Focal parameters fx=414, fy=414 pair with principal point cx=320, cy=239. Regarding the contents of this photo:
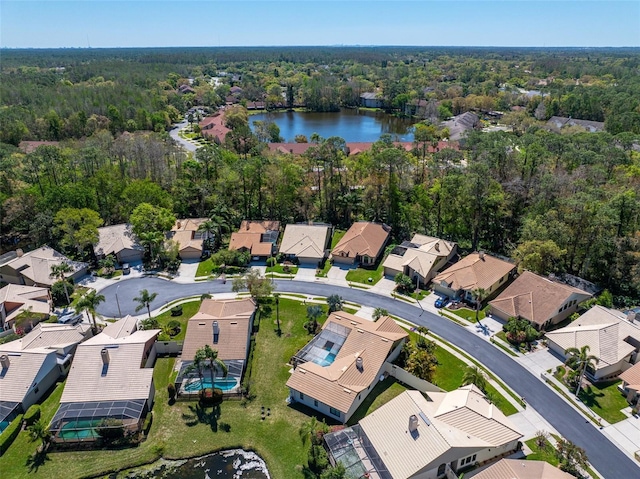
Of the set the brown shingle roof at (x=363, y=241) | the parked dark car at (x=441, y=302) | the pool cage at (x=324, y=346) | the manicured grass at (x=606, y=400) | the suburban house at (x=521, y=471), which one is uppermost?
the suburban house at (x=521, y=471)

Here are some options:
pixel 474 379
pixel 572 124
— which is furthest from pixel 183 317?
pixel 572 124

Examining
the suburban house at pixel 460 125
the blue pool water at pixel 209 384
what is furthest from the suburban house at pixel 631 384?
the suburban house at pixel 460 125

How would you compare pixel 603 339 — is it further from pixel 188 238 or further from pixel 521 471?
pixel 188 238

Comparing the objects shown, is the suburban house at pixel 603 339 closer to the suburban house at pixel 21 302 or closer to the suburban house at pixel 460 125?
the suburban house at pixel 21 302

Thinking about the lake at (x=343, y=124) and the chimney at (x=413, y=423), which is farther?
the lake at (x=343, y=124)

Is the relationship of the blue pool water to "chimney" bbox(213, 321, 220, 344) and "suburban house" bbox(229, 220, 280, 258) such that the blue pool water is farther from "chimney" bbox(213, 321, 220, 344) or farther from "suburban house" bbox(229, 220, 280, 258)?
"suburban house" bbox(229, 220, 280, 258)

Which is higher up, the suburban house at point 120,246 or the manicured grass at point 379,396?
the suburban house at point 120,246

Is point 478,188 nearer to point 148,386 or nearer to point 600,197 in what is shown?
point 600,197
